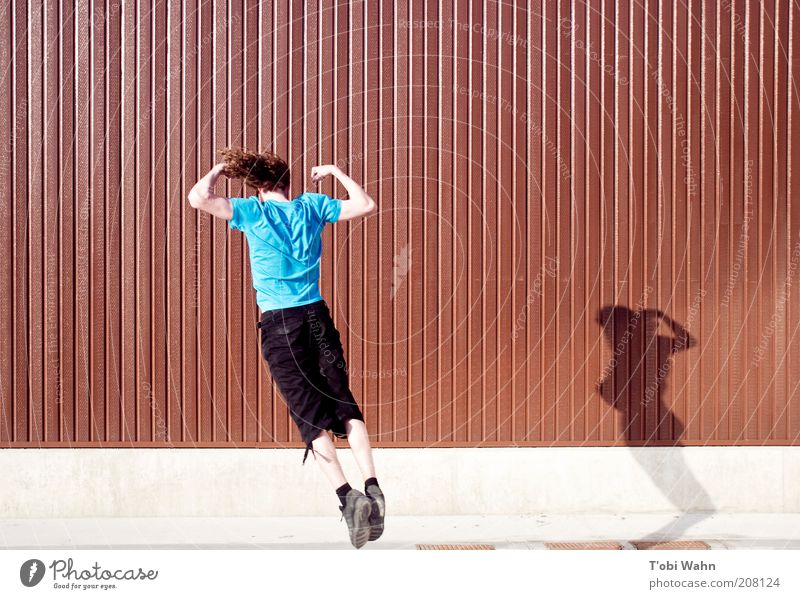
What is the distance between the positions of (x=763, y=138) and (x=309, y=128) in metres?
3.84

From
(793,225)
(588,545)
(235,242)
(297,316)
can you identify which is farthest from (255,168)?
(793,225)

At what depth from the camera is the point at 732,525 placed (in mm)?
8008

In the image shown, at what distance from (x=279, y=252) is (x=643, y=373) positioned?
3.89m

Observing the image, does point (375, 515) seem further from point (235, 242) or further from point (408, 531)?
point (235, 242)

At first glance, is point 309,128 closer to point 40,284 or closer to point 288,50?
point 288,50

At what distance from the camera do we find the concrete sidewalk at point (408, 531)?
7.50 meters

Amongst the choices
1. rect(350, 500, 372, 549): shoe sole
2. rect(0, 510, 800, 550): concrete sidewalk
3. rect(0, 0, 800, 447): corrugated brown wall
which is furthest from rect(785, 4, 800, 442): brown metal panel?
rect(350, 500, 372, 549): shoe sole

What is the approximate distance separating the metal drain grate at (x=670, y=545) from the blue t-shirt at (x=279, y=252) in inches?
127

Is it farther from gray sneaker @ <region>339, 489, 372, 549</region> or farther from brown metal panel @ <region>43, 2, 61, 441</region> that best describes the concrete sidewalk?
gray sneaker @ <region>339, 489, 372, 549</region>

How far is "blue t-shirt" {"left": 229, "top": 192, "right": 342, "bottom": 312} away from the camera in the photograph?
5879 mm

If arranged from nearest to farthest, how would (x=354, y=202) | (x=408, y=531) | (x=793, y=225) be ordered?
(x=354, y=202)
(x=408, y=531)
(x=793, y=225)

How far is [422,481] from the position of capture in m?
8.34

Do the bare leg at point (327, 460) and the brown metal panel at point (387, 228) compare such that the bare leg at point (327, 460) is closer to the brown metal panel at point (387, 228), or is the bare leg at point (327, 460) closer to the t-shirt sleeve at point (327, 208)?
the t-shirt sleeve at point (327, 208)

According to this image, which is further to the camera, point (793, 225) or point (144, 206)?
point (793, 225)
